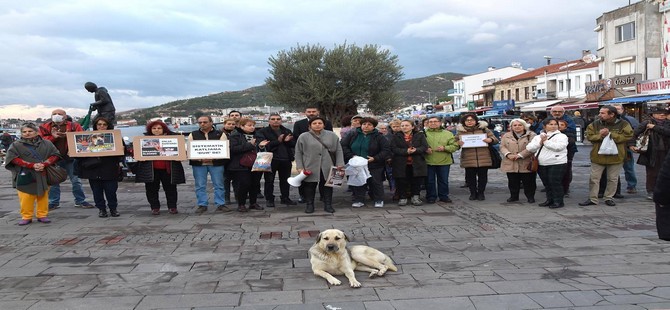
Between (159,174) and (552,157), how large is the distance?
6.46 metres

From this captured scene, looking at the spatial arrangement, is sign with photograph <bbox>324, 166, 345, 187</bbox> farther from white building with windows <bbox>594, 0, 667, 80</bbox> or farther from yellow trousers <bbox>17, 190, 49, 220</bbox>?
white building with windows <bbox>594, 0, 667, 80</bbox>

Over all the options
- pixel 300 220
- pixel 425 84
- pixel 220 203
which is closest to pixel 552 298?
pixel 300 220

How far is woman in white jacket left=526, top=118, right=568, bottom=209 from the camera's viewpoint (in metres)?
8.26

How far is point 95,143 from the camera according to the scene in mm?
8172

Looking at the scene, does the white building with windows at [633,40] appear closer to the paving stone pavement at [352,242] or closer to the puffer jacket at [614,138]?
the puffer jacket at [614,138]

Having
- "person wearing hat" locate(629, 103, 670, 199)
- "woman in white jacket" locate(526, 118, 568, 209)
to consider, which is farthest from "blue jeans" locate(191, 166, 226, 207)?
"person wearing hat" locate(629, 103, 670, 199)

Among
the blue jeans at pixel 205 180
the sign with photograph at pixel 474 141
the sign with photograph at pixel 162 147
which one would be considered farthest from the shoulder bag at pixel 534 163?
the sign with photograph at pixel 162 147

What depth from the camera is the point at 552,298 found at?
160 inches

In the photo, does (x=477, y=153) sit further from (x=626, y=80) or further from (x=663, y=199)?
(x=626, y=80)

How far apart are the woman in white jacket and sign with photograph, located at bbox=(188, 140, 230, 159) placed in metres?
5.09

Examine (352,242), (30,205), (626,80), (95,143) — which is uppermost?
(626,80)

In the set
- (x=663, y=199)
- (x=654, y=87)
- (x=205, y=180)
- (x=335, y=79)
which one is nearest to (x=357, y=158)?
(x=205, y=180)

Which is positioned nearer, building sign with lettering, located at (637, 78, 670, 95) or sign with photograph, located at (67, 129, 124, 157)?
sign with photograph, located at (67, 129, 124, 157)

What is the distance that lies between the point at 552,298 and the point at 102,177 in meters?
6.85
